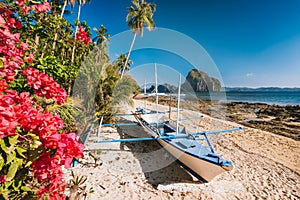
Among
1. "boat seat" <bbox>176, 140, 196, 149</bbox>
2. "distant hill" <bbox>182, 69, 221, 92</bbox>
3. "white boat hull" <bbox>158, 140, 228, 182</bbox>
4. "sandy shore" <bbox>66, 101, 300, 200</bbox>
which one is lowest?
"sandy shore" <bbox>66, 101, 300, 200</bbox>

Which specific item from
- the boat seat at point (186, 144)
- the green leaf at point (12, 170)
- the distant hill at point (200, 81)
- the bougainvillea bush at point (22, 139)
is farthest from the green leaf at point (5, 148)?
the distant hill at point (200, 81)

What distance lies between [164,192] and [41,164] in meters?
3.08

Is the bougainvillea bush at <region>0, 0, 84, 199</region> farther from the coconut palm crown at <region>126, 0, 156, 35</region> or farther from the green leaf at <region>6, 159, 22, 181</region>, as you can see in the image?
the coconut palm crown at <region>126, 0, 156, 35</region>

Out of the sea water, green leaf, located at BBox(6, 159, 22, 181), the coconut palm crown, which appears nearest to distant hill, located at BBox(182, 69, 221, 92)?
the sea water

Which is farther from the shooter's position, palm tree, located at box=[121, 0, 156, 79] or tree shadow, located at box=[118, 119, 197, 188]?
palm tree, located at box=[121, 0, 156, 79]

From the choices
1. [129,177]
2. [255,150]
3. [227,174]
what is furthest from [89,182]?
[255,150]

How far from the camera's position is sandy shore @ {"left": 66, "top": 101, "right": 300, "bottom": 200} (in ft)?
10.8

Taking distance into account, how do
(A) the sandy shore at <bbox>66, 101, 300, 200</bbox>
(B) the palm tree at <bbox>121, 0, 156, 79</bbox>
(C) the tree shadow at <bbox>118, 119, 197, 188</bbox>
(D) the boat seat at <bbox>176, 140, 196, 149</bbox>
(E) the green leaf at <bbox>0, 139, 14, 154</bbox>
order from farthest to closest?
(B) the palm tree at <bbox>121, 0, 156, 79</bbox>
(D) the boat seat at <bbox>176, 140, 196, 149</bbox>
(C) the tree shadow at <bbox>118, 119, 197, 188</bbox>
(A) the sandy shore at <bbox>66, 101, 300, 200</bbox>
(E) the green leaf at <bbox>0, 139, 14, 154</bbox>

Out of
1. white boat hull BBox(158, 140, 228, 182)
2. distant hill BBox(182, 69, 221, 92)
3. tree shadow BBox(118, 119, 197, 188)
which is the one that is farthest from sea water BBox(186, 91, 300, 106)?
white boat hull BBox(158, 140, 228, 182)

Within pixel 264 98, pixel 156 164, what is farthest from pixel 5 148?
pixel 264 98

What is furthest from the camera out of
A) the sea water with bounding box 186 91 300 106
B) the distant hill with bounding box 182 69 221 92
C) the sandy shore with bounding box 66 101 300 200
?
the distant hill with bounding box 182 69 221 92

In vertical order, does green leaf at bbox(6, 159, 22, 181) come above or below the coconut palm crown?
below

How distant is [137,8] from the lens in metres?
15.5

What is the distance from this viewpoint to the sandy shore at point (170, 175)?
329 cm
